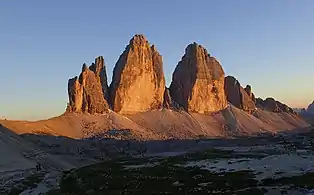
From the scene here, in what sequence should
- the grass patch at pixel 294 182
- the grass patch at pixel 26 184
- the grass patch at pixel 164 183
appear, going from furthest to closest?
the grass patch at pixel 26 184 → the grass patch at pixel 164 183 → the grass patch at pixel 294 182

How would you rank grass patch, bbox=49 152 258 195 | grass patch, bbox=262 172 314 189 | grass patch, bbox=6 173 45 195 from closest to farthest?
1. grass patch, bbox=262 172 314 189
2. grass patch, bbox=49 152 258 195
3. grass patch, bbox=6 173 45 195

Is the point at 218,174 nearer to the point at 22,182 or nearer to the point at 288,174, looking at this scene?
the point at 288,174

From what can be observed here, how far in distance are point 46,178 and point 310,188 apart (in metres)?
52.5

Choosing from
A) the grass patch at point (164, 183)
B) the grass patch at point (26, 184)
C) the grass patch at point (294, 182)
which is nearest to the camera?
the grass patch at point (294, 182)

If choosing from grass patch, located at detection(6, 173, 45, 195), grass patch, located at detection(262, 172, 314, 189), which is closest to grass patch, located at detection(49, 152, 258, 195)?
grass patch, located at detection(262, 172, 314, 189)

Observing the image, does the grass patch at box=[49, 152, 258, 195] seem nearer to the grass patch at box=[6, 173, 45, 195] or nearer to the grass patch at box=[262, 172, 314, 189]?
the grass patch at box=[262, 172, 314, 189]

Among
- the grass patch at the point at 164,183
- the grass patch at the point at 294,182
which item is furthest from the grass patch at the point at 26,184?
the grass patch at the point at 294,182

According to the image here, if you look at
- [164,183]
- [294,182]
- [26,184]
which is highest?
[294,182]

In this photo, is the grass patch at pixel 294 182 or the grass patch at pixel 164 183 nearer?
the grass patch at pixel 294 182

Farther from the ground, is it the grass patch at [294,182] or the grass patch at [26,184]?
the grass patch at [294,182]

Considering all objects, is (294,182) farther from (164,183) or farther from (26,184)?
(26,184)

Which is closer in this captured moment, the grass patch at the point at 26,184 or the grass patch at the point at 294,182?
the grass patch at the point at 294,182

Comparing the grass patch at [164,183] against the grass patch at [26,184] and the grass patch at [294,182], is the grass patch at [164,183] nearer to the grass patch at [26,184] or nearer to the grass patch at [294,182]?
the grass patch at [294,182]

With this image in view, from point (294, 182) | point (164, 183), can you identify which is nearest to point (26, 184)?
point (164, 183)
